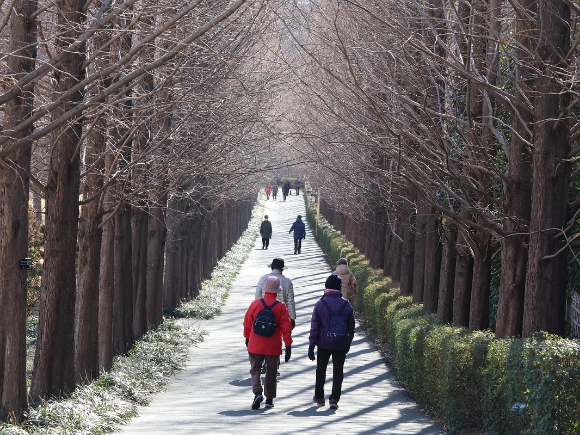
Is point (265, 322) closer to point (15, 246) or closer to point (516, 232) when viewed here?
point (516, 232)

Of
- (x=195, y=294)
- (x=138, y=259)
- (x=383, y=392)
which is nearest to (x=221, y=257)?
(x=195, y=294)

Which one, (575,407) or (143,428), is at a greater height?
(575,407)

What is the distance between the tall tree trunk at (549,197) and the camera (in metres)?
9.20

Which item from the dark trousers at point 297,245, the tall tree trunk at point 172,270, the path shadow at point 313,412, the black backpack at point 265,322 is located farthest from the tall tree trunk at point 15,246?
the dark trousers at point 297,245

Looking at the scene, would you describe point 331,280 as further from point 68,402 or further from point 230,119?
point 230,119

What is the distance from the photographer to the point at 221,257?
40.8 m

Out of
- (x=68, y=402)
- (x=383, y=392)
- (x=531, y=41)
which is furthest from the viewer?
(x=383, y=392)

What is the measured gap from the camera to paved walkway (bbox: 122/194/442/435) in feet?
32.2

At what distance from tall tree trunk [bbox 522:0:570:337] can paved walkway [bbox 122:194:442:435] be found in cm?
193

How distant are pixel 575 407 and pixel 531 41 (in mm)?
4414

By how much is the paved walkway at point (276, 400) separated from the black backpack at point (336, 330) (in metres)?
0.84

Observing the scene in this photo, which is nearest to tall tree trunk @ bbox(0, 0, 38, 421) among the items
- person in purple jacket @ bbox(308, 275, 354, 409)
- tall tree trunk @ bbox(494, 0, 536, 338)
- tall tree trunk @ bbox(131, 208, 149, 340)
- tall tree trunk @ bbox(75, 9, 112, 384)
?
tall tree trunk @ bbox(75, 9, 112, 384)

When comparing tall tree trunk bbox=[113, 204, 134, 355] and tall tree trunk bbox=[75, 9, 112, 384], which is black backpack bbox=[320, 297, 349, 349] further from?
tall tree trunk bbox=[113, 204, 134, 355]

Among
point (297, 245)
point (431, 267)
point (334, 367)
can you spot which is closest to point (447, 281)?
point (431, 267)
